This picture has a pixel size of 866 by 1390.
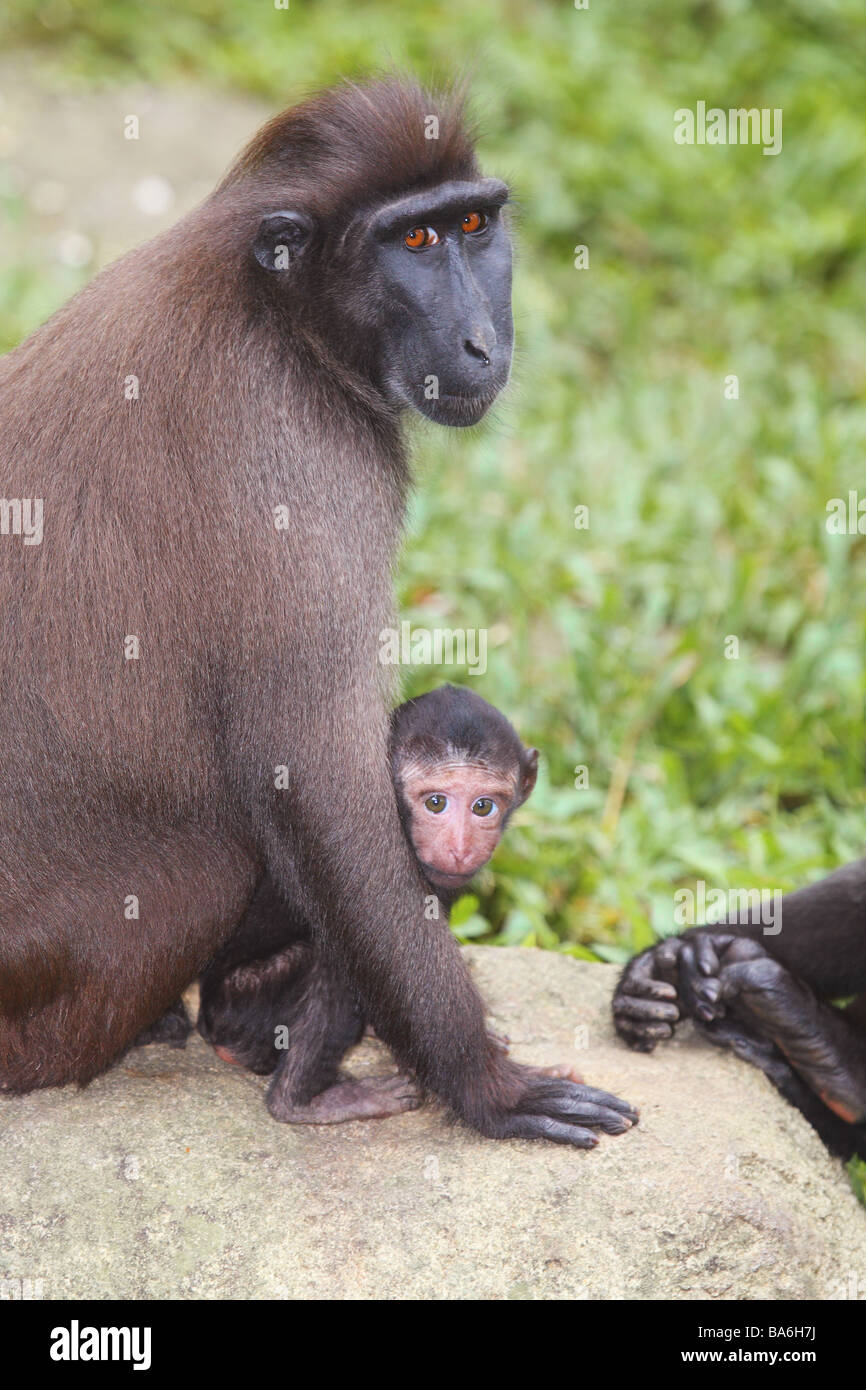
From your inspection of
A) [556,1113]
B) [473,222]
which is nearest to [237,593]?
[473,222]

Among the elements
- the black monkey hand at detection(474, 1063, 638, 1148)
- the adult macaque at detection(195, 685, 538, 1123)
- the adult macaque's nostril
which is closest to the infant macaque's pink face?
the adult macaque at detection(195, 685, 538, 1123)

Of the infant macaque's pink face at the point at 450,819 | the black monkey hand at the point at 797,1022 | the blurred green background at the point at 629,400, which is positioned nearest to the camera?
the infant macaque's pink face at the point at 450,819

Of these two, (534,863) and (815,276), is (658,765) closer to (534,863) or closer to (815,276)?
(534,863)

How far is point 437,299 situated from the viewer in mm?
4023

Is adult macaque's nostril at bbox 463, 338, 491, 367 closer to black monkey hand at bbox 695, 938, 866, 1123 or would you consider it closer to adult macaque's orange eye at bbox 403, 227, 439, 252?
→ adult macaque's orange eye at bbox 403, 227, 439, 252

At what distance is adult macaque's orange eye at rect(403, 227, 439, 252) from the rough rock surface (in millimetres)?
2244

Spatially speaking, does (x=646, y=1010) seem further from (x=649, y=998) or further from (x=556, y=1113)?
(x=556, y=1113)

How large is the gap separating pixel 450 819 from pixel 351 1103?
2.67ft

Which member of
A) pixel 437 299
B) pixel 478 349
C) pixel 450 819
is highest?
pixel 437 299

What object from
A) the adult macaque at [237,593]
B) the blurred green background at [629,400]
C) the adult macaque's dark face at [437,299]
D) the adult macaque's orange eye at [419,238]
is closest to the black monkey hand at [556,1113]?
the adult macaque at [237,593]

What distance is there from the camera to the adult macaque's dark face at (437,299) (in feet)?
13.1

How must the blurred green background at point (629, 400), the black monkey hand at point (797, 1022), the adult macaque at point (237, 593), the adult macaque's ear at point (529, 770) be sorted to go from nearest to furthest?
1. the adult macaque at point (237, 593)
2. the adult macaque's ear at point (529, 770)
3. the black monkey hand at point (797, 1022)
4. the blurred green background at point (629, 400)

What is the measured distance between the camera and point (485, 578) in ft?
24.0

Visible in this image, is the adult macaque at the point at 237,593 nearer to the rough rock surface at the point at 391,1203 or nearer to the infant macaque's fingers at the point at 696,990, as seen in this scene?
the rough rock surface at the point at 391,1203
